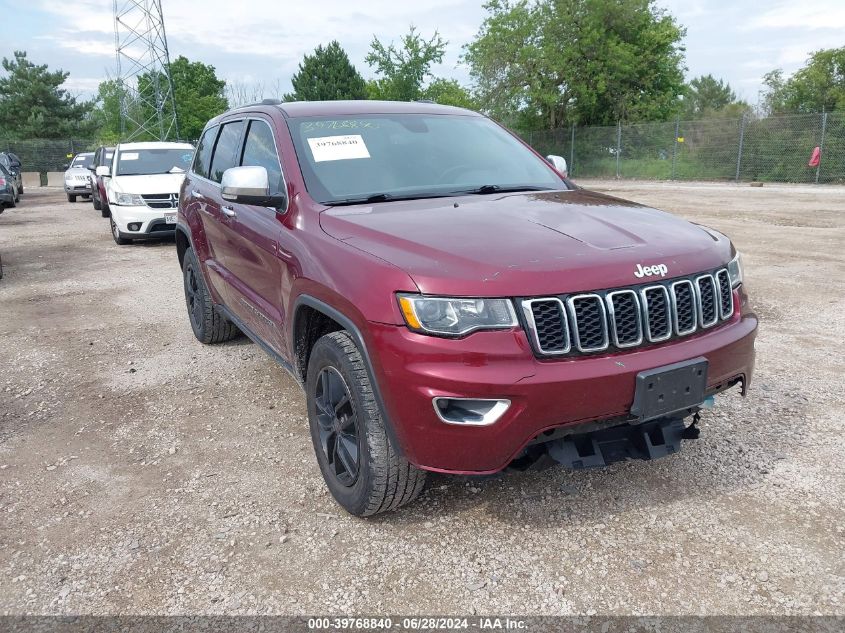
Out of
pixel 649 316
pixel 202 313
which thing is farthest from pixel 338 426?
pixel 202 313

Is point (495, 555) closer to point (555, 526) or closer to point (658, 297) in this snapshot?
point (555, 526)

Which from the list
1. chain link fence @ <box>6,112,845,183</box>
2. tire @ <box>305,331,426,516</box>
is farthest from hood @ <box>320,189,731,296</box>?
chain link fence @ <box>6,112,845,183</box>

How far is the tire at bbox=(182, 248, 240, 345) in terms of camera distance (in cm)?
529

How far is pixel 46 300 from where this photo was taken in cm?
751

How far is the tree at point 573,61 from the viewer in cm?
3300

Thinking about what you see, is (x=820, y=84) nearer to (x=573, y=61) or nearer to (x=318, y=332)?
(x=573, y=61)

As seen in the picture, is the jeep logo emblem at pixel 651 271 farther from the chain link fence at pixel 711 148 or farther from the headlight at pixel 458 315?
the chain link fence at pixel 711 148

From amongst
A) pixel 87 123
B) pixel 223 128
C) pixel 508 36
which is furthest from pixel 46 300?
pixel 87 123

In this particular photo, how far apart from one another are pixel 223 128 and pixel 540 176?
236 cm

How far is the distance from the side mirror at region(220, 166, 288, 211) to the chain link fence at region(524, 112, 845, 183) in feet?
79.5

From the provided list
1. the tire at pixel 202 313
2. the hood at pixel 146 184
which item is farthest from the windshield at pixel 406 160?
the hood at pixel 146 184

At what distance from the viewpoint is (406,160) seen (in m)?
3.60

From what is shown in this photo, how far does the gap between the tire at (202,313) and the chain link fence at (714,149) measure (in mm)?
23367

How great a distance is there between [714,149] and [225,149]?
25.5m
